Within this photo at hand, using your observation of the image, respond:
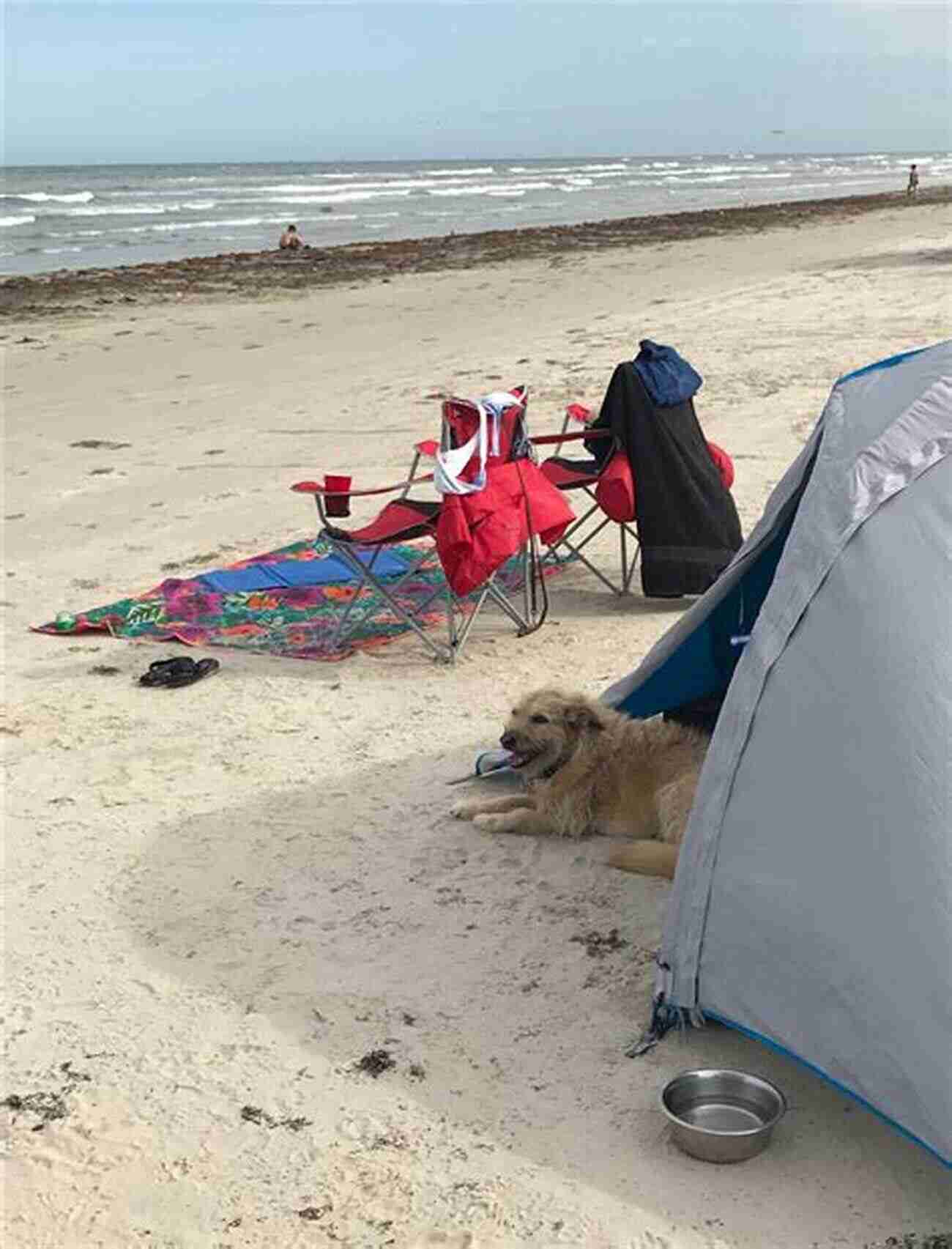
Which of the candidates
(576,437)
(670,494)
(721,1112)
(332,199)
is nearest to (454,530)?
(576,437)

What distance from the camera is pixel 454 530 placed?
5.86 m

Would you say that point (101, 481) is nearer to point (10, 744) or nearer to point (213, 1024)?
point (10, 744)

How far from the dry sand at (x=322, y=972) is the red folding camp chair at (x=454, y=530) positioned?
161 mm

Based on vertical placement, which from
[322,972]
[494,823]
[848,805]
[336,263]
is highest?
[336,263]

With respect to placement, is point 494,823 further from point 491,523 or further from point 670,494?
point 670,494

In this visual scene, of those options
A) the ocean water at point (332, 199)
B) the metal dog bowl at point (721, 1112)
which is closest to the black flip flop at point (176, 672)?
the metal dog bowl at point (721, 1112)

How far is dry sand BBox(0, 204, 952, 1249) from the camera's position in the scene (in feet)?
10.1

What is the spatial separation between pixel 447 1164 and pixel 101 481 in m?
6.89

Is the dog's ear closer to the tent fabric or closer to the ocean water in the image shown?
the tent fabric

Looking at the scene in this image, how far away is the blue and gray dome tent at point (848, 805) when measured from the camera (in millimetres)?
3023

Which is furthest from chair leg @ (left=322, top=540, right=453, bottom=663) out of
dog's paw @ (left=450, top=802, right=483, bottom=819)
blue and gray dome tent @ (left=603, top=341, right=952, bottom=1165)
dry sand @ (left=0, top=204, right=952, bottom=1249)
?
blue and gray dome tent @ (left=603, top=341, right=952, bottom=1165)

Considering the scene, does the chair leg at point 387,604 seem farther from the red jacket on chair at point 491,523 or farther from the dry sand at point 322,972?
the red jacket on chair at point 491,523

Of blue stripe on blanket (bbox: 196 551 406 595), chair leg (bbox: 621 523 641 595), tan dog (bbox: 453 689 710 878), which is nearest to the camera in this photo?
tan dog (bbox: 453 689 710 878)

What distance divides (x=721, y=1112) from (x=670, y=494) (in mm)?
3564
